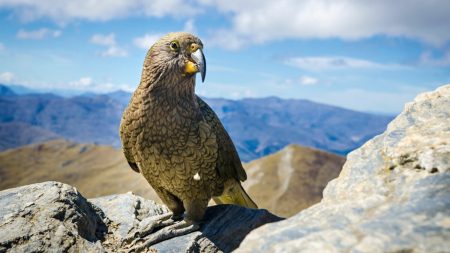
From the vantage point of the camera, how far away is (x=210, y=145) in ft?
21.1

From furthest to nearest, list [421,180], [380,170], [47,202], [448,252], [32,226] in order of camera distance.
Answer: [47,202] → [32,226] → [380,170] → [421,180] → [448,252]

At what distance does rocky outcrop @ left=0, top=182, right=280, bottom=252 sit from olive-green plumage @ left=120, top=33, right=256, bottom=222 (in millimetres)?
731

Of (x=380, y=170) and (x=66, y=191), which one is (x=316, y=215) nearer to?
(x=380, y=170)

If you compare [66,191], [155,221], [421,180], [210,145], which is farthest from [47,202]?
[421,180]

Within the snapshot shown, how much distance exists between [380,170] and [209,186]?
3439mm

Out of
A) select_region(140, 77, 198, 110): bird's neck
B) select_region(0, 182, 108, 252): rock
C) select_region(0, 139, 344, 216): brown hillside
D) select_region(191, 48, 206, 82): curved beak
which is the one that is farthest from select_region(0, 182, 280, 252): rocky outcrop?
select_region(0, 139, 344, 216): brown hillside

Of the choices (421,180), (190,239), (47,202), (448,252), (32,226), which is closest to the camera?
(448,252)

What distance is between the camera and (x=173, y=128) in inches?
238

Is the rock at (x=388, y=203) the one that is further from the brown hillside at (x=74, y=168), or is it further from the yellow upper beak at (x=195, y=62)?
the brown hillside at (x=74, y=168)

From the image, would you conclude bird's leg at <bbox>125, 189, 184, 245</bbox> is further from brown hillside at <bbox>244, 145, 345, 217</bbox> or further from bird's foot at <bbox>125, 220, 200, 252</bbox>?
brown hillside at <bbox>244, 145, 345, 217</bbox>

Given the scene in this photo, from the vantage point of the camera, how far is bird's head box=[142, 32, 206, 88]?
5.98 metres

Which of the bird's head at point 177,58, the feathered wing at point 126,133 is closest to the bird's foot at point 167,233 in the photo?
the feathered wing at point 126,133

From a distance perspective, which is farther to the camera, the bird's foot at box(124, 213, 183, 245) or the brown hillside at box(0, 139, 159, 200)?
the brown hillside at box(0, 139, 159, 200)

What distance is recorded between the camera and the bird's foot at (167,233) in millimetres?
6336
